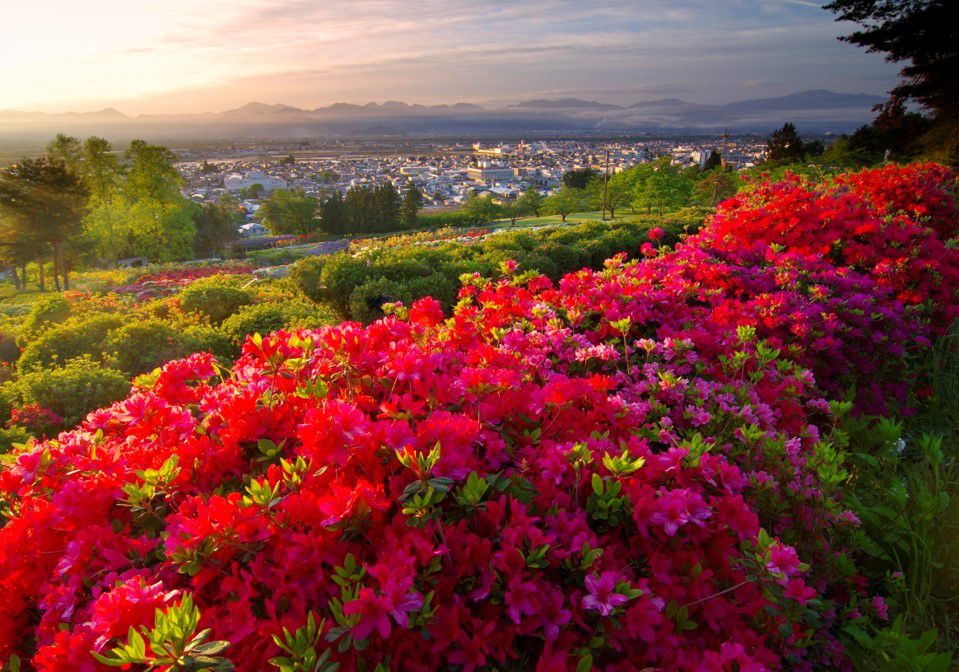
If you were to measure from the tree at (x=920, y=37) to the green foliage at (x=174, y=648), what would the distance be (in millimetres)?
18098

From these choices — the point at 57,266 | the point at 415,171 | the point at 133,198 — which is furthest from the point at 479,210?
the point at 415,171

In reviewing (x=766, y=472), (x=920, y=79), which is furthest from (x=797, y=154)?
(x=766, y=472)

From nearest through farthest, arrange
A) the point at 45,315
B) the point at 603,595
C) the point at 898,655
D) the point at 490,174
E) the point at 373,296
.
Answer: the point at 603,595, the point at 898,655, the point at 373,296, the point at 45,315, the point at 490,174

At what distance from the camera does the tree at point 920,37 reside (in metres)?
13.9

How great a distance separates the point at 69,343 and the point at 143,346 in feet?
3.28

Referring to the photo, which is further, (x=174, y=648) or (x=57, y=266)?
(x=57, y=266)

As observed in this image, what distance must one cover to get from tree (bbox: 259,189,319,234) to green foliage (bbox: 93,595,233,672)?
64202mm

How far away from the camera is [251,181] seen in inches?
4702

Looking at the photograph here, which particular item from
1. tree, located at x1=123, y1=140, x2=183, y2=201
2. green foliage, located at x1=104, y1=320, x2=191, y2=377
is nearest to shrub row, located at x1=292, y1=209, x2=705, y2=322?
green foliage, located at x1=104, y1=320, x2=191, y2=377

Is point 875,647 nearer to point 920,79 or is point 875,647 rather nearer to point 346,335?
point 346,335

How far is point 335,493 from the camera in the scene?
4.38 ft

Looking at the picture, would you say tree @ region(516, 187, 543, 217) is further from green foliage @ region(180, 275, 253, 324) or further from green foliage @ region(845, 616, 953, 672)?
green foliage @ region(845, 616, 953, 672)

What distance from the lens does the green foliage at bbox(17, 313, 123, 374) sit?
6102 mm

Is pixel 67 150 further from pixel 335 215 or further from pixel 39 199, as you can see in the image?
pixel 335 215
